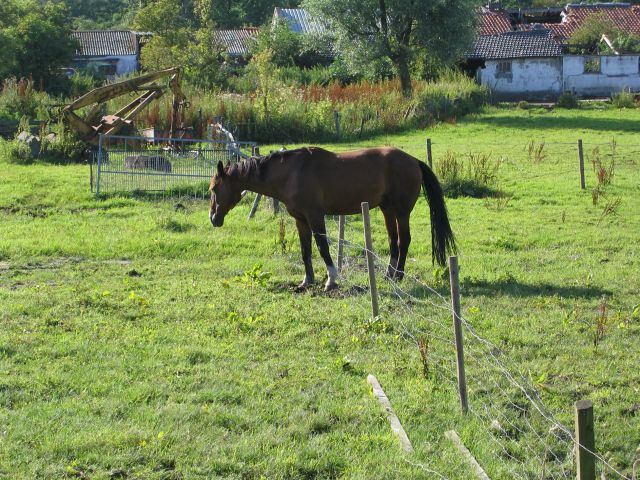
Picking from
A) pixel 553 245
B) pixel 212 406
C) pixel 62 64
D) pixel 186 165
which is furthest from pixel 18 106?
pixel 212 406

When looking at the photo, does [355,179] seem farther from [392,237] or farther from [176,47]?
[176,47]

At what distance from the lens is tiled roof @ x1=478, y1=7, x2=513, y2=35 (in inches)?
2334

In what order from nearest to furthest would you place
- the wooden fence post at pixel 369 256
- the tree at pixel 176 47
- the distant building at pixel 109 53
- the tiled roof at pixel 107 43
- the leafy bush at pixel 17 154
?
the wooden fence post at pixel 369 256
the leafy bush at pixel 17 154
the tree at pixel 176 47
the distant building at pixel 109 53
the tiled roof at pixel 107 43

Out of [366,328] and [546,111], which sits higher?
[546,111]

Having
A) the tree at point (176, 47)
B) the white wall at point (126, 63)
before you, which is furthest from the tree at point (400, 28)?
the white wall at point (126, 63)

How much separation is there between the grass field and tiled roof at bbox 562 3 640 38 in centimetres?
4484

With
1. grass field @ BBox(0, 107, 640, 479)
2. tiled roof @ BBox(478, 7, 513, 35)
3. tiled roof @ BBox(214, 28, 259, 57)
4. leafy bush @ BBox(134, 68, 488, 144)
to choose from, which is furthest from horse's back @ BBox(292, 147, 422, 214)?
tiled roof @ BBox(478, 7, 513, 35)

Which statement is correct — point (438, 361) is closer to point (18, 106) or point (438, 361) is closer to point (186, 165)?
point (186, 165)

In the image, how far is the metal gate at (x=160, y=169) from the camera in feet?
61.7

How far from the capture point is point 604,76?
4988 centimetres

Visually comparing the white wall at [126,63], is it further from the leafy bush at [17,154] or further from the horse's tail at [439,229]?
Answer: the horse's tail at [439,229]

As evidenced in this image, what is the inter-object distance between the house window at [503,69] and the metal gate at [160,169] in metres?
32.1

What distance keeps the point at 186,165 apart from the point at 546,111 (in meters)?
25.4

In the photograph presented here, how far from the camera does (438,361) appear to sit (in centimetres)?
834
